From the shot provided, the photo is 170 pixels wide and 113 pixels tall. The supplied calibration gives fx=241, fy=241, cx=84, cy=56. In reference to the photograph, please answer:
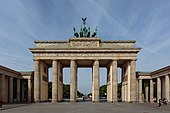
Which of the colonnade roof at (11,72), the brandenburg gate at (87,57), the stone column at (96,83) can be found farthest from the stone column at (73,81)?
the colonnade roof at (11,72)

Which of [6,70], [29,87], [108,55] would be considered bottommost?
[29,87]

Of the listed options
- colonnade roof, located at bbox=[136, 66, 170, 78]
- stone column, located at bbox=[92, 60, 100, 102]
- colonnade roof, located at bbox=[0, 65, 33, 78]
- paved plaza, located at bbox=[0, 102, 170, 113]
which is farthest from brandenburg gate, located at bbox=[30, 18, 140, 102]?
paved plaza, located at bbox=[0, 102, 170, 113]

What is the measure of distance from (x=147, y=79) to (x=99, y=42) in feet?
60.2

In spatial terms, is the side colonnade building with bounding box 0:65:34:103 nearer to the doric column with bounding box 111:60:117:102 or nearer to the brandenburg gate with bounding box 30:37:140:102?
the brandenburg gate with bounding box 30:37:140:102

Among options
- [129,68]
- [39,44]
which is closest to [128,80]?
[129,68]

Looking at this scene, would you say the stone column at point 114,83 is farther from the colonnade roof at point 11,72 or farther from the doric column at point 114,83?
the colonnade roof at point 11,72

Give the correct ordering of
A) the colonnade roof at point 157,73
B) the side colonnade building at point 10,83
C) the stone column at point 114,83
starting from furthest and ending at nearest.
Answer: the stone column at point 114,83 < the side colonnade building at point 10,83 < the colonnade roof at point 157,73

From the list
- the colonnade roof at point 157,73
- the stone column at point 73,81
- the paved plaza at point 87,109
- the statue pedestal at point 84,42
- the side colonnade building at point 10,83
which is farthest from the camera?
the statue pedestal at point 84,42

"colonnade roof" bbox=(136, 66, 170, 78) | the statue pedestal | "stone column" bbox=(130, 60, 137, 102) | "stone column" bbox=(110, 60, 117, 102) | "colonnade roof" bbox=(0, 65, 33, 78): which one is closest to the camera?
"colonnade roof" bbox=(136, 66, 170, 78)

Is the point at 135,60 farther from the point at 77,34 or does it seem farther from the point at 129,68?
the point at 77,34

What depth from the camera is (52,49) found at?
63875 millimetres

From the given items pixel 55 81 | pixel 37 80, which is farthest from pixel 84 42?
pixel 37 80

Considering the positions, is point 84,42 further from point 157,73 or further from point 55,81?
point 157,73

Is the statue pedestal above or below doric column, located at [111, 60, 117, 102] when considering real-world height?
above
